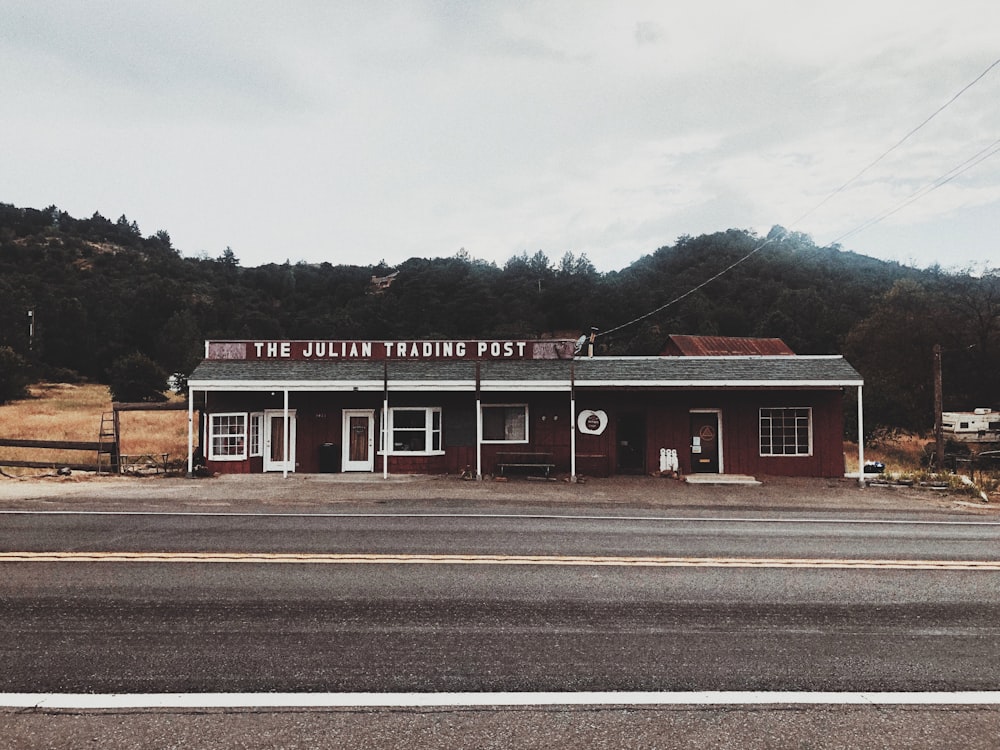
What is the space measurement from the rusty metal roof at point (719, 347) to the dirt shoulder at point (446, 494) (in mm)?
16946

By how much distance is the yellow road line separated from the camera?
821cm

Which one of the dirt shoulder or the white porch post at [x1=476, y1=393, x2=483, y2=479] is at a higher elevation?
the white porch post at [x1=476, y1=393, x2=483, y2=479]

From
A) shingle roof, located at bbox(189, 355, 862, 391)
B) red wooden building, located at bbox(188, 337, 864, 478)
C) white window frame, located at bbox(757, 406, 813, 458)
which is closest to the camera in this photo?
shingle roof, located at bbox(189, 355, 862, 391)

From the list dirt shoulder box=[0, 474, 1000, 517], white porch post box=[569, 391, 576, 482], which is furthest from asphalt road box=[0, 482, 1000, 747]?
white porch post box=[569, 391, 576, 482]

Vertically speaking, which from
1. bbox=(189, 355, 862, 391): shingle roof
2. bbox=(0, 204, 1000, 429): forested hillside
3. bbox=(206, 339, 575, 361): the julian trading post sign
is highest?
bbox=(0, 204, 1000, 429): forested hillside

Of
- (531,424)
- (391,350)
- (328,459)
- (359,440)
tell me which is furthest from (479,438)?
(328,459)

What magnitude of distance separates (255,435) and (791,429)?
1712 centimetres

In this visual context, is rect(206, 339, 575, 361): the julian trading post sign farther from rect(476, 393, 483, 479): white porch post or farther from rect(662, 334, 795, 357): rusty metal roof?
rect(662, 334, 795, 357): rusty metal roof

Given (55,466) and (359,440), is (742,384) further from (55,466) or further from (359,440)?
(55,466)

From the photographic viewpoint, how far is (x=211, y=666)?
4977 millimetres

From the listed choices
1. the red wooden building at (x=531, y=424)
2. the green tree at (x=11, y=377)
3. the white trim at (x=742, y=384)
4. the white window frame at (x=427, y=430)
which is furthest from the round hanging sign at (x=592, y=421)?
the green tree at (x=11, y=377)

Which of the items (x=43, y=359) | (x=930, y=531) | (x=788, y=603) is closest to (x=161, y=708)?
(x=788, y=603)

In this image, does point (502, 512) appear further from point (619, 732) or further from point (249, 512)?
point (619, 732)

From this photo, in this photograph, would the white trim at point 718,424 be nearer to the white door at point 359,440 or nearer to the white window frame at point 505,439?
the white window frame at point 505,439
